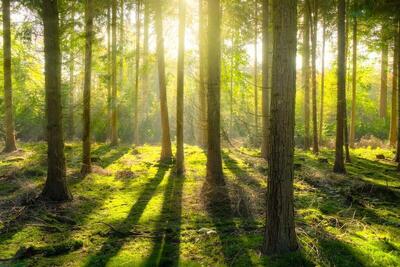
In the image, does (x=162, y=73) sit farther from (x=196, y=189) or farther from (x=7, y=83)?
(x=7, y=83)

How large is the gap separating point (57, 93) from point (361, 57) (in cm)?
2170

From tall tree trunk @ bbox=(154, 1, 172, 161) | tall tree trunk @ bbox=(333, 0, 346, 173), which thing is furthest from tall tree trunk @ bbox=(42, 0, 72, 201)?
tall tree trunk @ bbox=(333, 0, 346, 173)

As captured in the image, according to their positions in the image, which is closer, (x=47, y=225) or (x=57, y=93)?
(x=47, y=225)

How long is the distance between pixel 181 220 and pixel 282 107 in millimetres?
3804

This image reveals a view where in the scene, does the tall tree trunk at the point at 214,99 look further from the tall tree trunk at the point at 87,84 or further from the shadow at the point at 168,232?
the tall tree trunk at the point at 87,84

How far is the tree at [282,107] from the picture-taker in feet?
18.5

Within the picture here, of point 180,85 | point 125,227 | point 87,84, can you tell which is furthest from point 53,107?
point 180,85

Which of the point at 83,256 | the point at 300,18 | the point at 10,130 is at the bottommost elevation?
the point at 83,256

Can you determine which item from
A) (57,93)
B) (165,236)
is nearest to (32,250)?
(165,236)

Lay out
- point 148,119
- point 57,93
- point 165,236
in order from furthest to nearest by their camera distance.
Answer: point 148,119 → point 57,93 → point 165,236

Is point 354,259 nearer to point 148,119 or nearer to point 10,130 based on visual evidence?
point 10,130

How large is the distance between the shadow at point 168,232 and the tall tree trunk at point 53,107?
2.59 metres

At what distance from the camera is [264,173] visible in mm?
13234

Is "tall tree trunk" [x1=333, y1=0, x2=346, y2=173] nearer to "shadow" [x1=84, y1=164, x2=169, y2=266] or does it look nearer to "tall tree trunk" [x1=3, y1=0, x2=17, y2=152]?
"shadow" [x1=84, y1=164, x2=169, y2=266]
